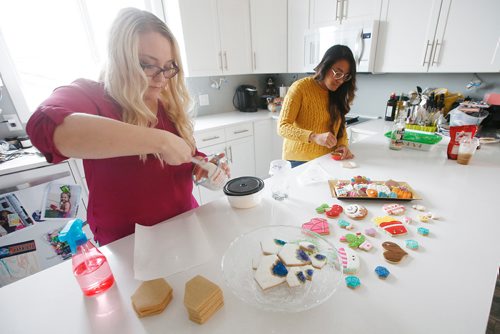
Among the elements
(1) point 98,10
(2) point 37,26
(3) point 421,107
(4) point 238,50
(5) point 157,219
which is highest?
(1) point 98,10

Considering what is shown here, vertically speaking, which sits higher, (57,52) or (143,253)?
(57,52)

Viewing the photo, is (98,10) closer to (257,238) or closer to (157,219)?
(157,219)

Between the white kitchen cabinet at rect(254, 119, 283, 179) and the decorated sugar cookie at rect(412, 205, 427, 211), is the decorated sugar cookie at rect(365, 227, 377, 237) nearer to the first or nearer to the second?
the decorated sugar cookie at rect(412, 205, 427, 211)

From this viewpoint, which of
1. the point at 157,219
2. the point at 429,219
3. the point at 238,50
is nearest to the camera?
the point at 429,219

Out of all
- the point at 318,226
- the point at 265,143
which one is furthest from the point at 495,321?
the point at 265,143

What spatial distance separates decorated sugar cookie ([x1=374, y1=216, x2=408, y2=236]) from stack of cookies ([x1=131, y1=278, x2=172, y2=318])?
2.11 ft

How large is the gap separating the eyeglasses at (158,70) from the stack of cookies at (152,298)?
662 millimetres

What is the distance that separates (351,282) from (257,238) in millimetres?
261

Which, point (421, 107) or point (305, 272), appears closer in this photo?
point (305, 272)

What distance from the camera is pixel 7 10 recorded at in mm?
1804

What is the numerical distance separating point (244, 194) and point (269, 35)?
92.6 inches

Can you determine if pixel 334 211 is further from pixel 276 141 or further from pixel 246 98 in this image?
pixel 246 98

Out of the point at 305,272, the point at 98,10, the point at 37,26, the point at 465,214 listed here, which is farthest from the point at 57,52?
the point at 465,214

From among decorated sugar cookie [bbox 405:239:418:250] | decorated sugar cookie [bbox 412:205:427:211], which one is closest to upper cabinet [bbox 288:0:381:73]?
decorated sugar cookie [bbox 412:205:427:211]
